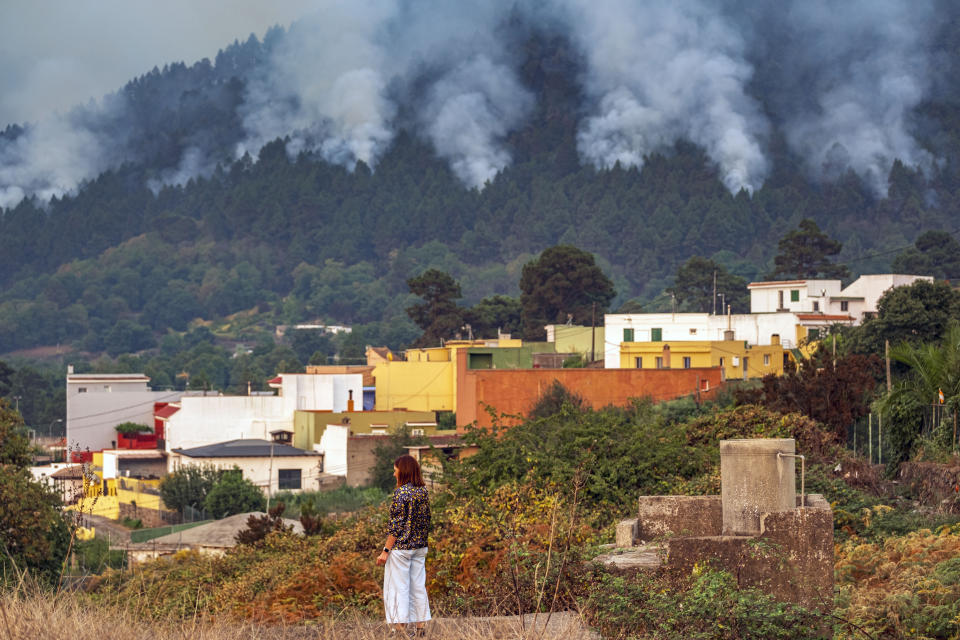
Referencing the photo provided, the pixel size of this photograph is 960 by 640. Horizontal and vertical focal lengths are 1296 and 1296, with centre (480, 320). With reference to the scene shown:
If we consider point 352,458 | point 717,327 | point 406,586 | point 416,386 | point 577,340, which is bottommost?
point 352,458

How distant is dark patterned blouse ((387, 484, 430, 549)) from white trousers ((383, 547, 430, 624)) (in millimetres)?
46

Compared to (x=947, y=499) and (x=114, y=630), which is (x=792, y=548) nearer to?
(x=114, y=630)

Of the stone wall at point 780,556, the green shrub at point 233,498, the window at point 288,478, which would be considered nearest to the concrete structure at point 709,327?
the window at point 288,478

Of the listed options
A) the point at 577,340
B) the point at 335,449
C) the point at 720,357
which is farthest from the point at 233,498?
the point at 577,340

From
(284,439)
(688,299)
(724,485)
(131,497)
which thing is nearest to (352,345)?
(688,299)

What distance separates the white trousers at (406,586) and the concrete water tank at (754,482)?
2.06 meters

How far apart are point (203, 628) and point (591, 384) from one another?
3309 centimetres

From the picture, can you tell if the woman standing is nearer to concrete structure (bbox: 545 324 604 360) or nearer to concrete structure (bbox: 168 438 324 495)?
concrete structure (bbox: 168 438 324 495)

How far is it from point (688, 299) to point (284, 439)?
58.8 meters

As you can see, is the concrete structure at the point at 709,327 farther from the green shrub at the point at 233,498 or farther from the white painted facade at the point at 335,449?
the green shrub at the point at 233,498

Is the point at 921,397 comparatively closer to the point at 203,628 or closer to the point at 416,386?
the point at 203,628

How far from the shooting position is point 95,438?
241ft

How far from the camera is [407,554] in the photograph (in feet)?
23.0

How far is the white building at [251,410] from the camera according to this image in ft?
191
